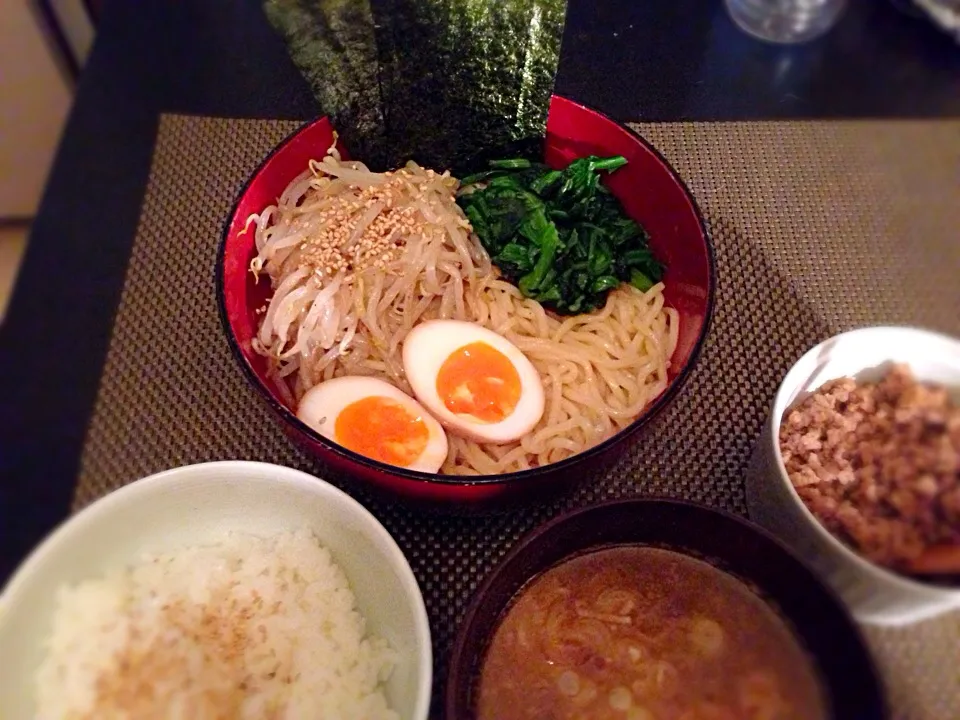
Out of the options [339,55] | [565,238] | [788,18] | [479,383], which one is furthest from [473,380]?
[788,18]

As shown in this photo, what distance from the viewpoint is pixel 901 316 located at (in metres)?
0.90

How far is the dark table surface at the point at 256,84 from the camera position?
1.24 m

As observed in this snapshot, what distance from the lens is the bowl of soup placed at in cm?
87

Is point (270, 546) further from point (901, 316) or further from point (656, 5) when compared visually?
point (656, 5)

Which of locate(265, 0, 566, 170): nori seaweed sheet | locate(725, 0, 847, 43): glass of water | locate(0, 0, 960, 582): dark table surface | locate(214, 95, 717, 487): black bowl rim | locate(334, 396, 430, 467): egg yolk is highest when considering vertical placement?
locate(265, 0, 566, 170): nori seaweed sheet

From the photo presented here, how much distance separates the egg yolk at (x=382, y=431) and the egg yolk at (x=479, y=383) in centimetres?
7

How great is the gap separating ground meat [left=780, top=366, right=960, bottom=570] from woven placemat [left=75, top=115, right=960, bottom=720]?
0.41ft

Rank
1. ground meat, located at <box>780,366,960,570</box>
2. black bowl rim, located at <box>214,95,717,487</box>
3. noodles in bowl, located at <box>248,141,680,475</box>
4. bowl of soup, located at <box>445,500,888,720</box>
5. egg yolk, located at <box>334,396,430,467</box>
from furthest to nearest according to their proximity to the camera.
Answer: noodles in bowl, located at <box>248,141,680,475</box>
egg yolk, located at <box>334,396,430,467</box>
black bowl rim, located at <box>214,95,717,487</box>
bowl of soup, located at <box>445,500,888,720</box>
ground meat, located at <box>780,366,960,570</box>

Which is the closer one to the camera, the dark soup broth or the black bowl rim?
the dark soup broth

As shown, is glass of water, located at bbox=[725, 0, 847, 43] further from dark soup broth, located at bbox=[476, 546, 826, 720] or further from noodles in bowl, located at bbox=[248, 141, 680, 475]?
dark soup broth, located at bbox=[476, 546, 826, 720]

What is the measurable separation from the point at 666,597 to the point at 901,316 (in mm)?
445

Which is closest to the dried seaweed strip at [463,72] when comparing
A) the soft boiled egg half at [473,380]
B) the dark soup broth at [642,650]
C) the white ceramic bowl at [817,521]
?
the soft boiled egg half at [473,380]

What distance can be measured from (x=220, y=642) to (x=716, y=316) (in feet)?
3.23

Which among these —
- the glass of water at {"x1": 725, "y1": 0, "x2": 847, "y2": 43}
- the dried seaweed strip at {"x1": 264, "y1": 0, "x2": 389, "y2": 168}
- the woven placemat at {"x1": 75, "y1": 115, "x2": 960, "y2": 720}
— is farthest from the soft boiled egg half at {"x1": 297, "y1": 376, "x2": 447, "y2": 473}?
the glass of water at {"x1": 725, "y1": 0, "x2": 847, "y2": 43}
